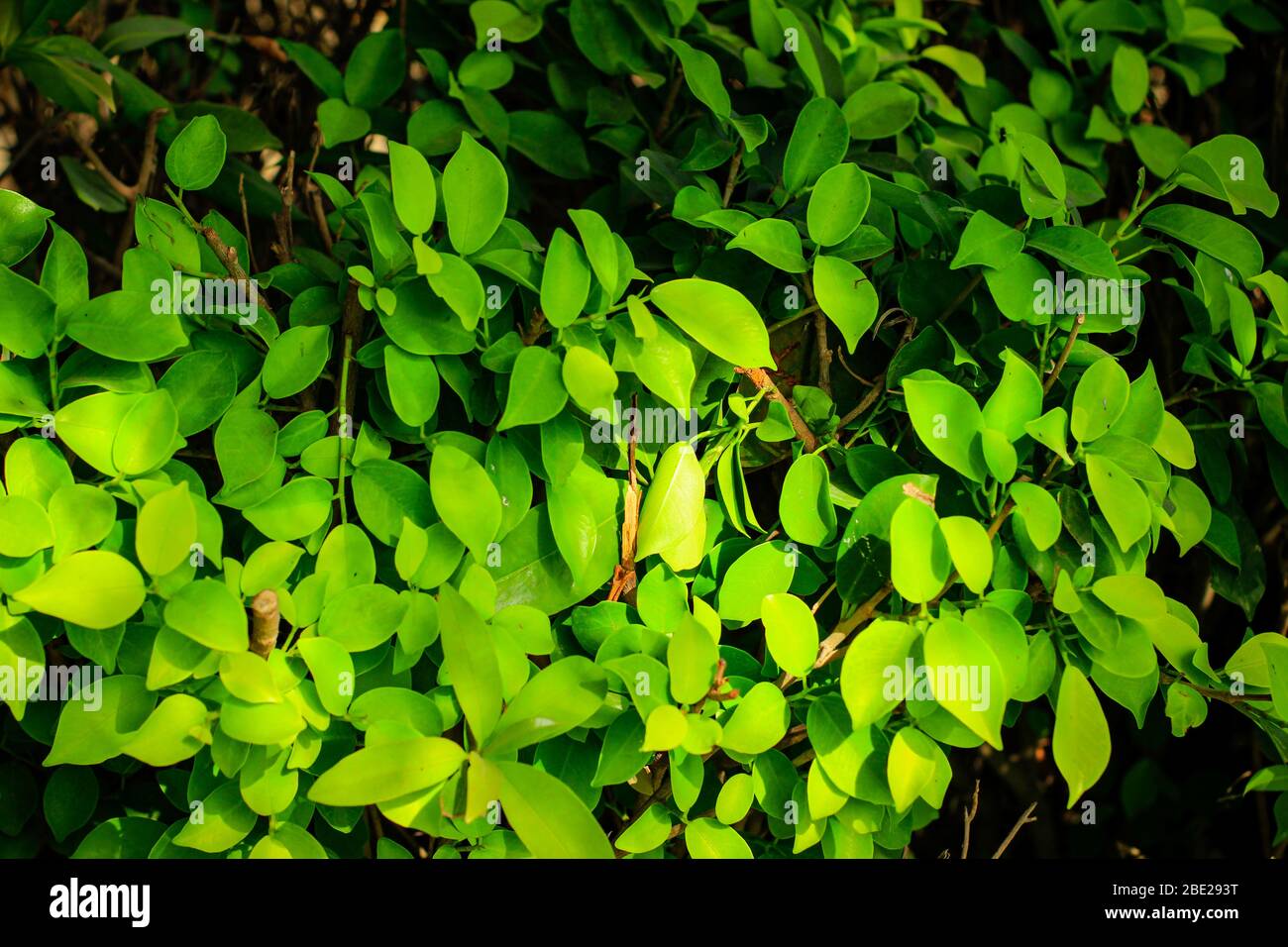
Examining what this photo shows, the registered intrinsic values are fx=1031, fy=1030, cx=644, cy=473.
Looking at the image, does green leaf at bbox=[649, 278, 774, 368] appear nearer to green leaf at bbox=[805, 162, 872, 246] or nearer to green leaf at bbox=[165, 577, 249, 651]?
green leaf at bbox=[805, 162, 872, 246]

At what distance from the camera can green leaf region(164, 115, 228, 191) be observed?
2.93 feet

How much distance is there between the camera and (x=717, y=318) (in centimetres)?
84

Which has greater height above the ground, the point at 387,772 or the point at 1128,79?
the point at 1128,79

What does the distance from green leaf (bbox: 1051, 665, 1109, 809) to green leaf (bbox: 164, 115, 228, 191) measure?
850mm

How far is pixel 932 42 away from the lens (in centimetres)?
155

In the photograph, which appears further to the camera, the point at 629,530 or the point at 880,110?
the point at 880,110

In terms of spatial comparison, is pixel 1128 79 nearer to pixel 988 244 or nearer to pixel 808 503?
pixel 988 244

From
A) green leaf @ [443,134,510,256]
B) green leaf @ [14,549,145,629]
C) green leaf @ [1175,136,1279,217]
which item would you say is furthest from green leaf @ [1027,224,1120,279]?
green leaf @ [14,549,145,629]

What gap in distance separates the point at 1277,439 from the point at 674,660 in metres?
0.65

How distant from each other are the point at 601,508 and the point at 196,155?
18.6 inches

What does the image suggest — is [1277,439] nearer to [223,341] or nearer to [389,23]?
[223,341]

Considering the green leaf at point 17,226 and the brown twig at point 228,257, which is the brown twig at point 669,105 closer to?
the brown twig at point 228,257

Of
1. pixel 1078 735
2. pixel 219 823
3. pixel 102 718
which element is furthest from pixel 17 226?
Result: pixel 1078 735
